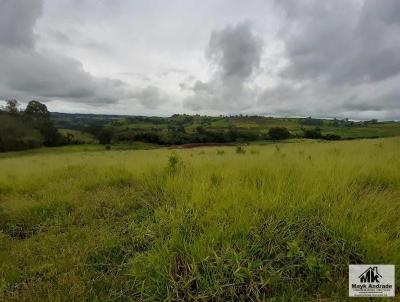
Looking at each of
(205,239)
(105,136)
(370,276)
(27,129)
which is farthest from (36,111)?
(370,276)

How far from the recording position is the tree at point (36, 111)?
222 ft

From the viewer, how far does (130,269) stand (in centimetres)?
301

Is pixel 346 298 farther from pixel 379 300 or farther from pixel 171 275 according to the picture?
pixel 171 275

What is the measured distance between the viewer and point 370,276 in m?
2.68

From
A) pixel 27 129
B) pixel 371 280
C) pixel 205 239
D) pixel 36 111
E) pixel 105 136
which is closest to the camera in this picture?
pixel 371 280

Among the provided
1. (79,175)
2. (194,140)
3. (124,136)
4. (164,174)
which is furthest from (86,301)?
(124,136)

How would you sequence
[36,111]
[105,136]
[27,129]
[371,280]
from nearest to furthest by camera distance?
[371,280] < [27,129] < [36,111] < [105,136]

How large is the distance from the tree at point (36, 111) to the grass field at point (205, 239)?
2856 inches

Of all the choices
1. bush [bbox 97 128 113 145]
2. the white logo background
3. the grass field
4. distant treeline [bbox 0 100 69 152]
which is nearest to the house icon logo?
the white logo background

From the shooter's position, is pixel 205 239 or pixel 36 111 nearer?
pixel 205 239

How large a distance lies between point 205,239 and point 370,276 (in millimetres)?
1632

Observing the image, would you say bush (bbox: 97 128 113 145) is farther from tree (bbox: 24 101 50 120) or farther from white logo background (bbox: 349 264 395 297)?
white logo background (bbox: 349 264 395 297)

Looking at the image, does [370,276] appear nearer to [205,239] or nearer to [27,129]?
[205,239]

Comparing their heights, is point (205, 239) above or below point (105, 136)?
above
